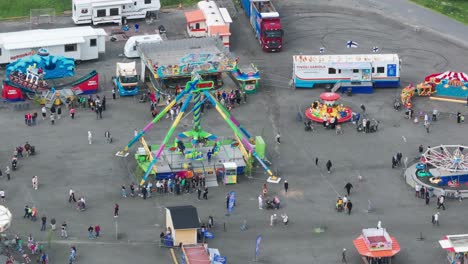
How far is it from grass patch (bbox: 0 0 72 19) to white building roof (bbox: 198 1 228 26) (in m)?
17.7

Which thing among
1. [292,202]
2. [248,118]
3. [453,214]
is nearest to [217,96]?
[248,118]

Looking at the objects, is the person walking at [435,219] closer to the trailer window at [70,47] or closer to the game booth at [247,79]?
the game booth at [247,79]

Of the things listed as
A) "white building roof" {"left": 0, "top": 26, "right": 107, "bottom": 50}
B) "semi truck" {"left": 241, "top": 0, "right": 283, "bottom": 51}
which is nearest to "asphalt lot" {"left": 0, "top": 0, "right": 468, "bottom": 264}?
"semi truck" {"left": 241, "top": 0, "right": 283, "bottom": 51}

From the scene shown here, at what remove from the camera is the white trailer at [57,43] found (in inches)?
5694

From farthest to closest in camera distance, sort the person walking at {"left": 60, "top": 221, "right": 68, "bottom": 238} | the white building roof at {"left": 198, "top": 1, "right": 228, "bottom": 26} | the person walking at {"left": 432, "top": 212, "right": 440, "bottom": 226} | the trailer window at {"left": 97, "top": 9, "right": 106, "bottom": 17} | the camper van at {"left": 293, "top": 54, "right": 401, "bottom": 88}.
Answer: the trailer window at {"left": 97, "top": 9, "right": 106, "bottom": 17}
the white building roof at {"left": 198, "top": 1, "right": 228, "bottom": 26}
the camper van at {"left": 293, "top": 54, "right": 401, "bottom": 88}
the person walking at {"left": 432, "top": 212, "right": 440, "bottom": 226}
the person walking at {"left": 60, "top": 221, "right": 68, "bottom": 238}

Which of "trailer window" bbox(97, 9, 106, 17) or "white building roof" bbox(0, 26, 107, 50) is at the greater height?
"white building roof" bbox(0, 26, 107, 50)

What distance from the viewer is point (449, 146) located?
123m

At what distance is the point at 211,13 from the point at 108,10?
12.4m

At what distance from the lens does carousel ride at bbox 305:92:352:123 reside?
133 meters

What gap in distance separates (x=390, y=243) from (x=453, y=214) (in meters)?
11.1

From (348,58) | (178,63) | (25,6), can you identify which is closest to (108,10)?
(25,6)

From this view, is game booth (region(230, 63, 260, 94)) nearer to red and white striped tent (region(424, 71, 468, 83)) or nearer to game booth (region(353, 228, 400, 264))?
red and white striped tent (region(424, 71, 468, 83))

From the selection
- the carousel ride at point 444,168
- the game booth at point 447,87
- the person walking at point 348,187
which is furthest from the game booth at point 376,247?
the game booth at point 447,87

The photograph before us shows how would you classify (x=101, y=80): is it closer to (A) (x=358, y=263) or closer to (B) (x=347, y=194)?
(B) (x=347, y=194)
